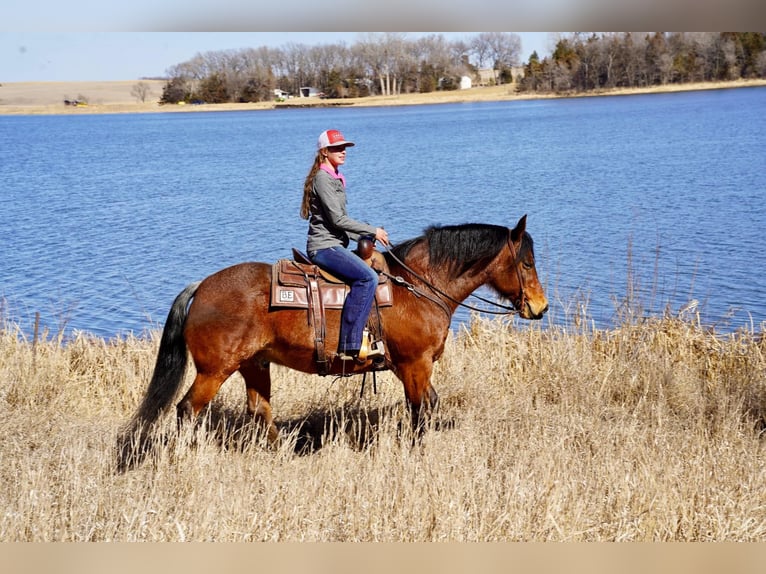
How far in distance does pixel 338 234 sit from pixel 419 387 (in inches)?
59.0

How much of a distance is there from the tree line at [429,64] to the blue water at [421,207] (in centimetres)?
395

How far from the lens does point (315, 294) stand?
6.57 m

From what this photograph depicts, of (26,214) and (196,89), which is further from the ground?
(196,89)

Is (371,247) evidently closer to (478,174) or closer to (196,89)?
(478,174)

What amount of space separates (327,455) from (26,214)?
19457 millimetres

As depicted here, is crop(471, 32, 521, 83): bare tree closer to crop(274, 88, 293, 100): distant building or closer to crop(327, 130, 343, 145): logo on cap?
crop(274, 88, 293, 100): distant building

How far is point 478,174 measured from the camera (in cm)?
2881

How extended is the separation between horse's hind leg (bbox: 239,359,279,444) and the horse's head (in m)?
2.25

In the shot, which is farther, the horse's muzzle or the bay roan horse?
the horse's muzzle

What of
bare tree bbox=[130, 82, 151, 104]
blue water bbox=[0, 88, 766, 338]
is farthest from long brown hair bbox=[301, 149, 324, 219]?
bare tree bbox=[130, 82, 151, 104]

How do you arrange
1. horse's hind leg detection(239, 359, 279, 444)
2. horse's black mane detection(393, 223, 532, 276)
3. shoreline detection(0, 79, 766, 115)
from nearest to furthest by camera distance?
horse's black mane detection(393, 223, 532, 276), horse's hind leg detection(239, 359, 279, 444), shoreline detection(0, 79, 766, 115)

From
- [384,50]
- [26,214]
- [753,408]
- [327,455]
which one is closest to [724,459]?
[753,408]

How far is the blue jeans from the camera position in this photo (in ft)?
21.4

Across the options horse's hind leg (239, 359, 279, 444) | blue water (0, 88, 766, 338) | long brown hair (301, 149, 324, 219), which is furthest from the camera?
blue water (0, 88, 766, 338)
